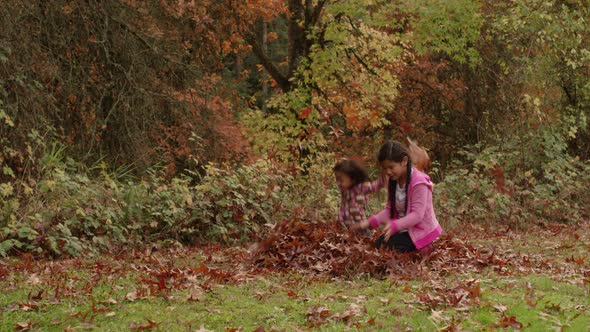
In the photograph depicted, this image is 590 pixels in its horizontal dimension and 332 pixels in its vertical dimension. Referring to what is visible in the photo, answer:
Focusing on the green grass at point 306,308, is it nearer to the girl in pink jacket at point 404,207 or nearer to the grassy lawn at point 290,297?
the grassy lawn at point 290,297

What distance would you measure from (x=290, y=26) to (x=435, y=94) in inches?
279

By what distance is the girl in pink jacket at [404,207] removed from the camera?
27.5 feet

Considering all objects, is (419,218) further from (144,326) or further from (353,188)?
(144,326)

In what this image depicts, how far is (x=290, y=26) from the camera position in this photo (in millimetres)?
23281

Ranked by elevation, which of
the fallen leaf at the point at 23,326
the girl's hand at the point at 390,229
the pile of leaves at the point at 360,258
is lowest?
the pile of leaves at the point at 360,258

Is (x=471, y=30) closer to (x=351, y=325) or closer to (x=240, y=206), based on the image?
(x=240, y=206)

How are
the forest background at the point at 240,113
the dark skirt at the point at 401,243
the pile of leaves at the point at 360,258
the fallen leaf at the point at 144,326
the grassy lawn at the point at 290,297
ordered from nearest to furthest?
the fallen leaf at the point at 144,326, the grassy lawn at the point at 290,297, the pile of leaves at the point at 360,258, the dark skirt at the point at 401,243, the forest background at the point at 240,113

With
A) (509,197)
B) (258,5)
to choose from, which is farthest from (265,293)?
(258,5)

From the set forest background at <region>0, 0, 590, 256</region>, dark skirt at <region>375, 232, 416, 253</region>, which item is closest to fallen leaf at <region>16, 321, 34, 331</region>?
dark skirt at <region>375, 232, 416, 253</region>

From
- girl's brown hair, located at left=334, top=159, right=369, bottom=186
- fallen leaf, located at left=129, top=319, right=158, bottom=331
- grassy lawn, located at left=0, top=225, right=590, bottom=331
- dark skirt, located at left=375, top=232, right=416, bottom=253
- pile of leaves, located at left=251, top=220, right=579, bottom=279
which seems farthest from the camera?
girl's brown hair, located at left=334, top=159, right=369, bottom=186

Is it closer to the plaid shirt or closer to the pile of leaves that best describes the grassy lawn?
the pile of leaves

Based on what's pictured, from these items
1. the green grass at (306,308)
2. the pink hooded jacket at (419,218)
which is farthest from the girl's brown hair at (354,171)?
the green grass at (306,308)

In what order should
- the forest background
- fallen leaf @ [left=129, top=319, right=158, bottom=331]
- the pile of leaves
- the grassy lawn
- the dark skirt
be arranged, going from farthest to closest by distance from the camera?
the forest background → the dark skirt → the pile of leaves → the grassy lawn → fallen leaf @ [left=129, top=319, right=158, bottom=331]

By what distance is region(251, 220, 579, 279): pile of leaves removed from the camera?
8250 mm
